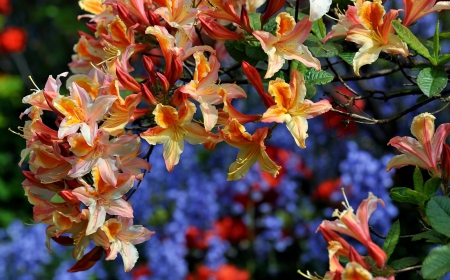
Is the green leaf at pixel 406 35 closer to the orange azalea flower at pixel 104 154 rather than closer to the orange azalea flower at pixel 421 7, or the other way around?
the orange azalea flower at pixel 421 7

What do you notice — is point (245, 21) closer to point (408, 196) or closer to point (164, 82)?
point (164, 82)

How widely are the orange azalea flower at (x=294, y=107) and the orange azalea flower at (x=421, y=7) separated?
188 millimetres

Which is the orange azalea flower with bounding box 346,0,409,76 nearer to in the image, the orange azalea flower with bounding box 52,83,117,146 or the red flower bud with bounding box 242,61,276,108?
the red flower bud with bounding box 242,61,276,108

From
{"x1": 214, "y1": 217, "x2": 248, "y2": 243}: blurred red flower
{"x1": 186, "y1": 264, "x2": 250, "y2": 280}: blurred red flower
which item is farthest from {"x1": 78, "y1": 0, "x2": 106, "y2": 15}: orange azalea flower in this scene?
{"x1": 214, "y1": 217, "x2": 248, "y2": 243}: blurred red flower

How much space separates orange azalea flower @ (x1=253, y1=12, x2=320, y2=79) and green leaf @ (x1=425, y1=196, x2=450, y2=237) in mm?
246

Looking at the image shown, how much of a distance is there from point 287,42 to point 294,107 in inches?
3.8

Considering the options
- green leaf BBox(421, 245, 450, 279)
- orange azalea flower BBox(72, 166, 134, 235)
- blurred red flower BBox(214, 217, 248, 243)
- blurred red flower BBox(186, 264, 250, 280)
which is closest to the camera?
green leaf BBox(421, 245, 450, 279)

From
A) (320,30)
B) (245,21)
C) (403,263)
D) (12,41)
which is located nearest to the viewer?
(403,263)

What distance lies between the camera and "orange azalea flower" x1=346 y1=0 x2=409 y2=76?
2.83 feet

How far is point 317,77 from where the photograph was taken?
3.02 feet

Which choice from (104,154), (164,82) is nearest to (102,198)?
(104,154)

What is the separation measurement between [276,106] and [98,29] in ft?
1.26

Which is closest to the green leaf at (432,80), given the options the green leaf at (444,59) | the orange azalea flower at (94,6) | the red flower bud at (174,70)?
the green leaf at (444,59)

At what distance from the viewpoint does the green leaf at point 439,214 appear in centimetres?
73
